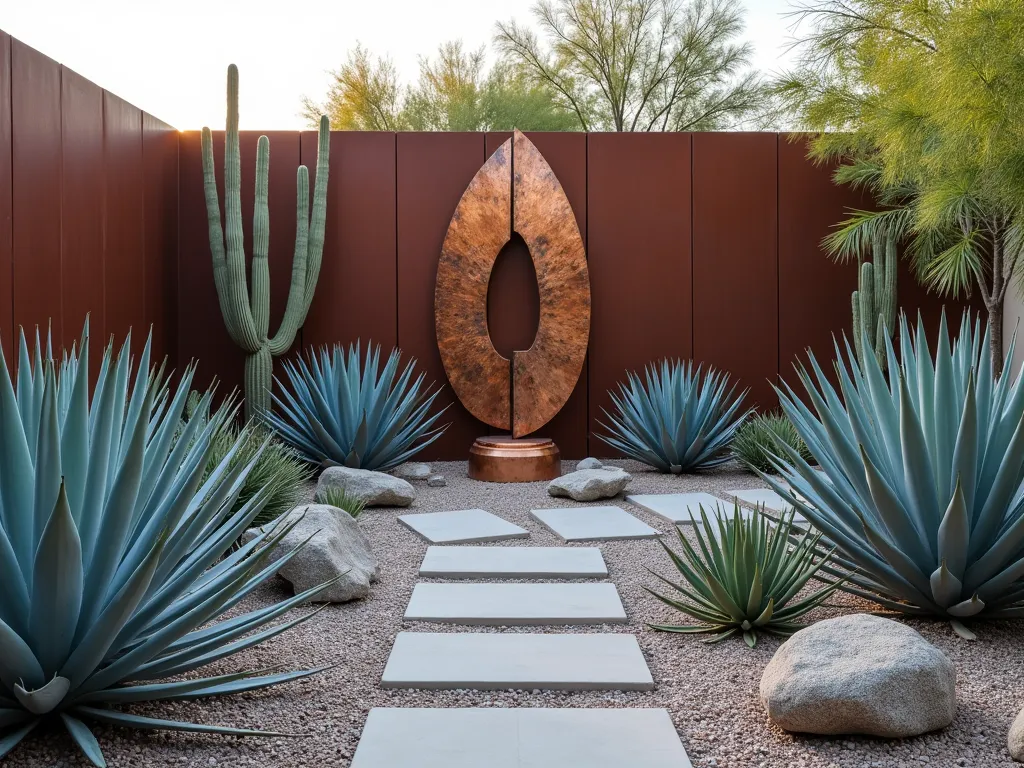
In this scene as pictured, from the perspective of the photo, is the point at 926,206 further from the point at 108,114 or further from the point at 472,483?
the point at 108,114

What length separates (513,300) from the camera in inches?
244

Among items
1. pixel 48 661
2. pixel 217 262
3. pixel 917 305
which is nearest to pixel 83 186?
pixel 217 262

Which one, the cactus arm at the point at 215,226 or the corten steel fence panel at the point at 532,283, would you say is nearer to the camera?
the cactus arm at the point at 215,226

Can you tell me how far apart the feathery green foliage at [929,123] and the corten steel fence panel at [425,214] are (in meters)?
2.26

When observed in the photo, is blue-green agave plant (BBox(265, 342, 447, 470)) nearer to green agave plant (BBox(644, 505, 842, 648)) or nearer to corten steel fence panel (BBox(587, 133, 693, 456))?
corten steel fence panel (BBox(587, 133, 693, 456))

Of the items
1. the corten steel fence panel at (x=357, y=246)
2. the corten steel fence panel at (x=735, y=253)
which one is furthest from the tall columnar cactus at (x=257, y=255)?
the corten steel fence panel at (x=735, y=253)

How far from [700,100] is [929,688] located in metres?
11.7

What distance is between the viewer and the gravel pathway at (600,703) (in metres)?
1.79

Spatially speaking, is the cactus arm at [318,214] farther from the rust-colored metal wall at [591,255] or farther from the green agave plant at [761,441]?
the green agave plant at [761,441]

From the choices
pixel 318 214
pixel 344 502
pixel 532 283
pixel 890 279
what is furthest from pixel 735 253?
pixel 344 502

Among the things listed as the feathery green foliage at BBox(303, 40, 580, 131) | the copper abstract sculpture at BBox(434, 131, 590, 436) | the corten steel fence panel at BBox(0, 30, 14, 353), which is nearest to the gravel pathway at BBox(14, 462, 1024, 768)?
the corten steel fence panel at BBox(0, 30, 14, 353)

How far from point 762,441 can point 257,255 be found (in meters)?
3.37

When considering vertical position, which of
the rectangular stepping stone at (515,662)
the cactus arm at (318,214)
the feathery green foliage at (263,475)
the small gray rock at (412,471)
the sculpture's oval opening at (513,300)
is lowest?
the small gray rock at (412,471)

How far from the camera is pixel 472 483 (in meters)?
5.38
